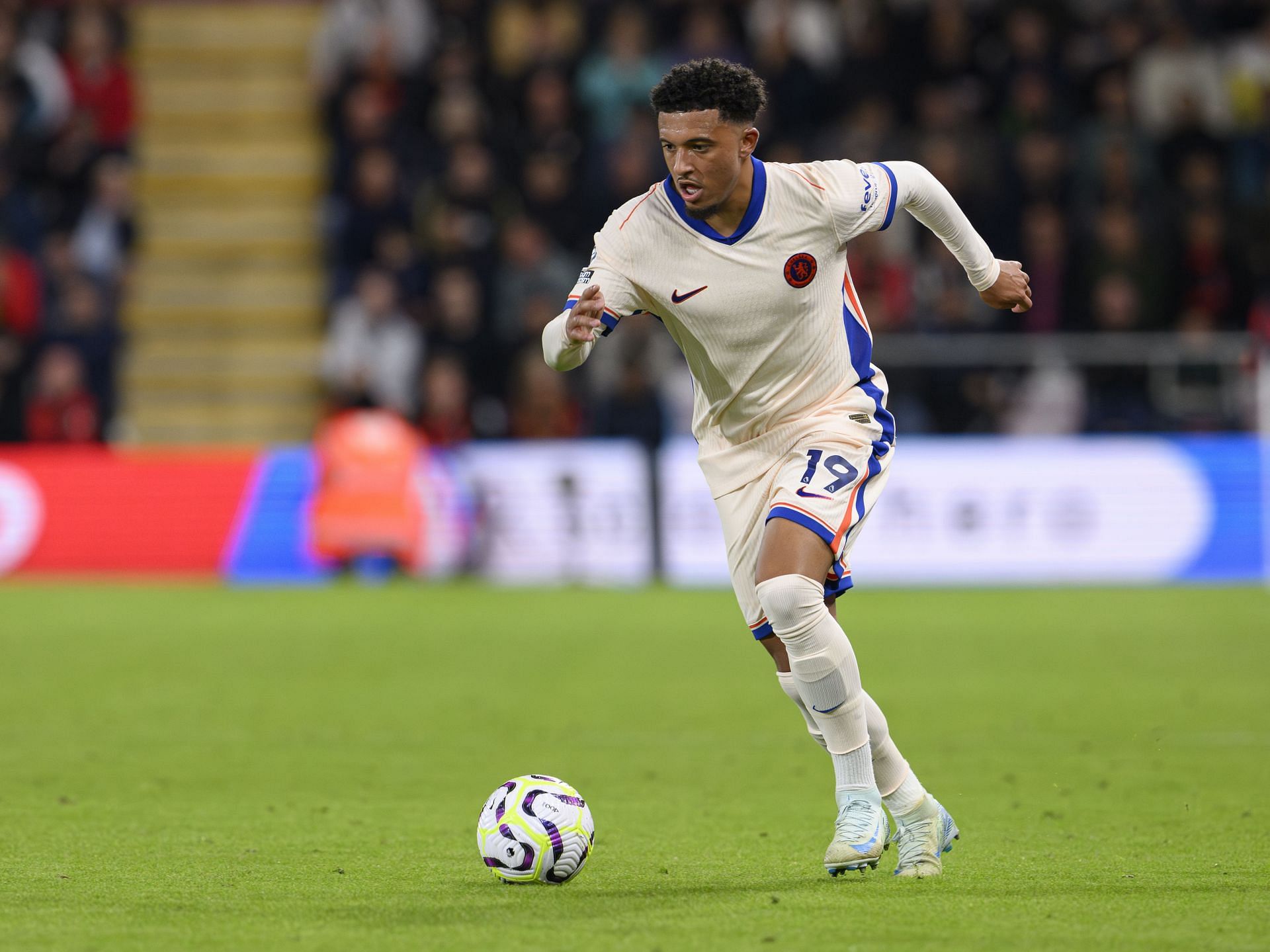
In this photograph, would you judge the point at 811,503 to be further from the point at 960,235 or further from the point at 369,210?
Result: the point at 369,210

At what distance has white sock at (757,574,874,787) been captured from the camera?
5094 mm

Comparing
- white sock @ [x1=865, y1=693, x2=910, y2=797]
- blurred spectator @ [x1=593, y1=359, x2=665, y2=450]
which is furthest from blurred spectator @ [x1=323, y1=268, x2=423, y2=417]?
white sock @ [x1=865, y1=693, x2=910, y2=797]

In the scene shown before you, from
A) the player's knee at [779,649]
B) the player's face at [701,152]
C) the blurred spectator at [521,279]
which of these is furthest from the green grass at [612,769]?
the blurred spectator at [521,279]

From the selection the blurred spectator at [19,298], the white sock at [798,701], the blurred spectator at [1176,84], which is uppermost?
the blurred spectator at [1176,84]

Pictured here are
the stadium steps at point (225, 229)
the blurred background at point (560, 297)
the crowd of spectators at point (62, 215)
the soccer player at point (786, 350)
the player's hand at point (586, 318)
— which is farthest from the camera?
the stadium steps at point (225, 229)

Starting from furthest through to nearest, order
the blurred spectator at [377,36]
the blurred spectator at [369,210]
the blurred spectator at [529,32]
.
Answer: the blurred spectator at [377,36] → the blurred spectator at [529,32] → the blurred spectator at [369,210]

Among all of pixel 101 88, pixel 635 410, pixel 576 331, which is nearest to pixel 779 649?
pixel 576 331

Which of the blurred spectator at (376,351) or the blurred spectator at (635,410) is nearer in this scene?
the blurred spectator at (635,410)

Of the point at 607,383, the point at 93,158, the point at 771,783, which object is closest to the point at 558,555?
the point at 607,383

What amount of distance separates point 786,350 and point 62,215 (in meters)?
13.7

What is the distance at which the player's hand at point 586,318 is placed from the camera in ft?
16.4

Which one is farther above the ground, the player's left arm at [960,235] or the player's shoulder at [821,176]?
the player's shoulder at [821,176]

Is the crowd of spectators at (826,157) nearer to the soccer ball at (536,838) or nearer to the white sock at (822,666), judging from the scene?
the white sock at (822,666)

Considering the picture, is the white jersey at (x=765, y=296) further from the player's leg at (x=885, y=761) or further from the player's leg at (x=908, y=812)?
the player's leg at (x=908, y=812)
